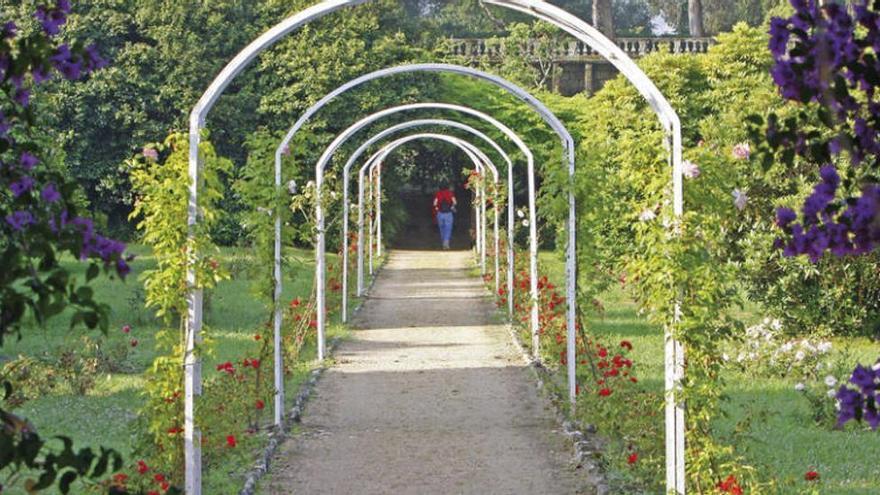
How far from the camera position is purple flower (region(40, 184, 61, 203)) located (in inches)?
130

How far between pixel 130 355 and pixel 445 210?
1561 cm

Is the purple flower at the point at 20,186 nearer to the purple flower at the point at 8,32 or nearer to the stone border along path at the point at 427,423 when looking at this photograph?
the purple flower at the point at 8,32

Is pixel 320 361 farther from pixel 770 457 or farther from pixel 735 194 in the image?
pixel 735 194

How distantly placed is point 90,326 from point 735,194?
4.61 metres

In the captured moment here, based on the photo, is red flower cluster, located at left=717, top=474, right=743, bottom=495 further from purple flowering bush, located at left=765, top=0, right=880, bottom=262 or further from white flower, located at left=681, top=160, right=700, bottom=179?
purple flowering bush, located at left=765, top=0, right=880, bottom=262

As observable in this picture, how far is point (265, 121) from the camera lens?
86.2 feet

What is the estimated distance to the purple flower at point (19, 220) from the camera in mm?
3256

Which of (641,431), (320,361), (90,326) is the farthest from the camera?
(320,361)

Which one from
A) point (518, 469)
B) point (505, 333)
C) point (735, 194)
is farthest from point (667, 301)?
point (505, 333)

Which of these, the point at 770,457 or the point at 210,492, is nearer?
the point at 210,492

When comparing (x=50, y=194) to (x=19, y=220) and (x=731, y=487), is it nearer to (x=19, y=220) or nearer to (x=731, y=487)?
(x=19, y=220)

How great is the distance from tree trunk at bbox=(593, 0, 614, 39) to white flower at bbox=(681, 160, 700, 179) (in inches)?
1116

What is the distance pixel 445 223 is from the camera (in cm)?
2886

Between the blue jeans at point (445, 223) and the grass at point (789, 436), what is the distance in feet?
48.7
